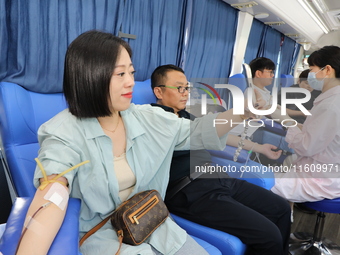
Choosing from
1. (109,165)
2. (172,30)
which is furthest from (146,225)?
(172,30)

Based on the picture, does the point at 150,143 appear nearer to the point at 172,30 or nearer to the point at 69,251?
the point at 69,251

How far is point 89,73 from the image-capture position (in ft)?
2.90

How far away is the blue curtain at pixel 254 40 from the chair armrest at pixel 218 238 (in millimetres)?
4383

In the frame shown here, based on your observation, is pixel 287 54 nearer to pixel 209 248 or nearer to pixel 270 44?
pixel 270 44

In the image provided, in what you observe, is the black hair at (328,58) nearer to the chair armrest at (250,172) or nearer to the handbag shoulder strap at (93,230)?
the chair armrest at (250,172)

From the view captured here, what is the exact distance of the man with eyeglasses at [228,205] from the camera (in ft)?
3.70

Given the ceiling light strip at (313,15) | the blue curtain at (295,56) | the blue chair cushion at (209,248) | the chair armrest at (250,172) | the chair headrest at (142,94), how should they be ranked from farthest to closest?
the blue curtain at (295,56) → the ceiling light strip at (313,15) → the chair headrest at (142,94) → the chair armrest at (250,172) → the blue chair cushion at (209,248)

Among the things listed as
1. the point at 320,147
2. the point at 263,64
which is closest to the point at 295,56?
the point at 263,64

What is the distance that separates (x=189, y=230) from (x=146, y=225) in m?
0.38

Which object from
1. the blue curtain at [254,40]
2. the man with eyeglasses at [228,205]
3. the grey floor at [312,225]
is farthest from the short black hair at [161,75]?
the blue curtain at [254,40]

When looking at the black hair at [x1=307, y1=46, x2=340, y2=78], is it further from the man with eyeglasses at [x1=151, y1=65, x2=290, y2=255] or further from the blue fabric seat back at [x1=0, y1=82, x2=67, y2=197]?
the blue fabric seat back at [x1=0, y1=82, x2=67, y2=197]

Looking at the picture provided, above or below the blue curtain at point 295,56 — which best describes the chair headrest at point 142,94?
below

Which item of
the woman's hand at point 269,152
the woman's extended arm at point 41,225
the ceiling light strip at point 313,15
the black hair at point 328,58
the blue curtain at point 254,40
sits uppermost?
the ceiling light strip at point 313,15

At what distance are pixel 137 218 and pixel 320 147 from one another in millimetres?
1131
